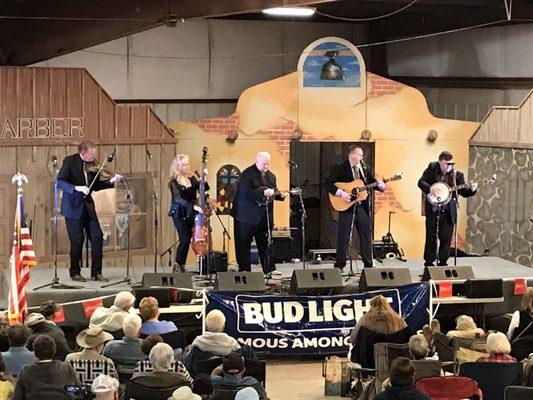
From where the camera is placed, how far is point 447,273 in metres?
12.8

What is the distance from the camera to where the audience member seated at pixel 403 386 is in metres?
7.62

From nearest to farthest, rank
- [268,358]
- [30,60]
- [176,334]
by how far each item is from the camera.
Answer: [176,334], [268,358], [30,60]

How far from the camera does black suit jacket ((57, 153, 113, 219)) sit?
1250 centimetres

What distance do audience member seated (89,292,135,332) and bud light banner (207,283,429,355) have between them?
A: 5.65 ft

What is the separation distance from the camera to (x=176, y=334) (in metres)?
9.61

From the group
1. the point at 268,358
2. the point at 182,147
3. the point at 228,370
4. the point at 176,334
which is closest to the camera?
the point at 228,370

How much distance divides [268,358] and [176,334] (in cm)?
310

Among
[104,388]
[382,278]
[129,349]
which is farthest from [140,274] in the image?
[104,388]

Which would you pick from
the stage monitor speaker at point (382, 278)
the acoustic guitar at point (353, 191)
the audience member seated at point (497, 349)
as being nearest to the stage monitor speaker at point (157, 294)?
the stage monitor speaker at point (382, 278)

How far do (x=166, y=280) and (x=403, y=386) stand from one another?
5013mm

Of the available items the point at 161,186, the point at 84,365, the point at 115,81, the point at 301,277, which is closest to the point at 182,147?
the point at 161,186

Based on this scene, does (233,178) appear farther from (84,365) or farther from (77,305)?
(84,365)

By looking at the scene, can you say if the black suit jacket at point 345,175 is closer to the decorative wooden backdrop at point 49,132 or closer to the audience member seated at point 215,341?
the decorative wooden backdrop at point 49,132

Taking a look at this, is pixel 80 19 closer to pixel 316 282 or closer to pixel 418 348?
pixel 316 282
